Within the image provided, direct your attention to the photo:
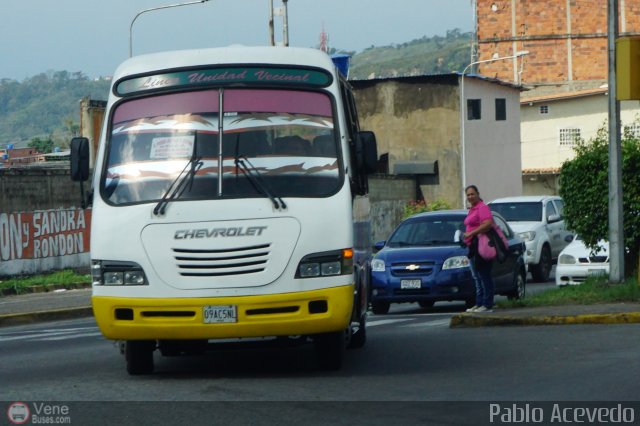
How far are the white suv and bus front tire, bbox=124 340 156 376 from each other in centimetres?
1822

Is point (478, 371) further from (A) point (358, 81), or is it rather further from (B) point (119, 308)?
(A) point (358, 81)

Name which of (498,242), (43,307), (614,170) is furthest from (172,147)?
(43,307)

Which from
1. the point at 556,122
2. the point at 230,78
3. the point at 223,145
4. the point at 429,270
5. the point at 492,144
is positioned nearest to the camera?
the point at 223,145

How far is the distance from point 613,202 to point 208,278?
838cm

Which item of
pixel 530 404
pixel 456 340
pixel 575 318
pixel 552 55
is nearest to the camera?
pixel 530 404

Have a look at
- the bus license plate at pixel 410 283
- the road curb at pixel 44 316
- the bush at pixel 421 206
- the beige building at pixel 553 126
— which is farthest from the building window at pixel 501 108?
the bus license plate at pixel 410 283

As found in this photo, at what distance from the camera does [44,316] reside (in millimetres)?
22672

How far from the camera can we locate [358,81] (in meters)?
59.4

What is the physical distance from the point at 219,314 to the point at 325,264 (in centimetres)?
99

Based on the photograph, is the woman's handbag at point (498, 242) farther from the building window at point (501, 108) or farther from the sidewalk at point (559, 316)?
the building window at point (501, 108)

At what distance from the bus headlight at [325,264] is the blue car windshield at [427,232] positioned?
9.77m

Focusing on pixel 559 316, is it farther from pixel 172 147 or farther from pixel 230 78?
pixel 172 147

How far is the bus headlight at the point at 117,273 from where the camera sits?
1087cm

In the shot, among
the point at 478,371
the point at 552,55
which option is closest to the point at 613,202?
the point at 478,371
